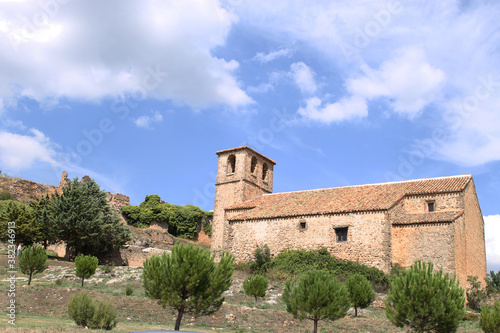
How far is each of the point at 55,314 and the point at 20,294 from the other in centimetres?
265

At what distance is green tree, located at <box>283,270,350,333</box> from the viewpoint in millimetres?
15578

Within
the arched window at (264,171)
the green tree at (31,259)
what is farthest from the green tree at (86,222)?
the arched window at (264,171)

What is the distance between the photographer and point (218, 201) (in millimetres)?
40156

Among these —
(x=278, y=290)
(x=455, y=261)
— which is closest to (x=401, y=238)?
(x=455, y=261)

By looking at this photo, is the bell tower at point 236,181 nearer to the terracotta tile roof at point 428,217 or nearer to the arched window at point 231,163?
the arched window at point 231,163

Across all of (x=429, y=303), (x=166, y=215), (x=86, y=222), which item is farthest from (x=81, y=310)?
(x=166, y=215)

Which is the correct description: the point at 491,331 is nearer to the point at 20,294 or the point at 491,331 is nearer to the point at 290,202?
the point at 20,294

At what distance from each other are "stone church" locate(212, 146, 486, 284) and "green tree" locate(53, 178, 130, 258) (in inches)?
324

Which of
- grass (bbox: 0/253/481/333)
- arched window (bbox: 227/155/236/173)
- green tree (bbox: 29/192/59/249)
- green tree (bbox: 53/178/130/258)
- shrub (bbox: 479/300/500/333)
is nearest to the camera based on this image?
shrub (bbox: 479/300/500/333)

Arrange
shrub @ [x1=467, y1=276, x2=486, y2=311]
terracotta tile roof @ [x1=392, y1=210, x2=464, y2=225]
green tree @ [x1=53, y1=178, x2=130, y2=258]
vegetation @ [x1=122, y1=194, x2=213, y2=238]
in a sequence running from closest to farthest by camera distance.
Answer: shrub @ [x1=467, y1=276, x2=486, y2=311]
terracotta tile roof @ [x1=392, y1=210, x2=464, y2=225]
green tree @ [x1=53, y1=178, x2=130, y2=258]
vegetation @ [x1=122, y1=194, x2=213, y2=238]

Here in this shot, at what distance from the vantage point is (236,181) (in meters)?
39.4

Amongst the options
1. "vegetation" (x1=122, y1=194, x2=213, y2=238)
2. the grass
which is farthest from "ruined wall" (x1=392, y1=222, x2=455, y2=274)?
"vegetation" (x1=122, y1=194, x2=213, y2=238)

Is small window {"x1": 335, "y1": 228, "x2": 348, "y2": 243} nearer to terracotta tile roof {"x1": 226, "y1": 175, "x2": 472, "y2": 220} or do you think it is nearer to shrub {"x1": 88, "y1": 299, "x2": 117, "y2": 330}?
terracotta tile roof {"x1": 226, "y1": 175, "x2": 472, "y2": 220}

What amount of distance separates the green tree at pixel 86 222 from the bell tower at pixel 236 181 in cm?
796
